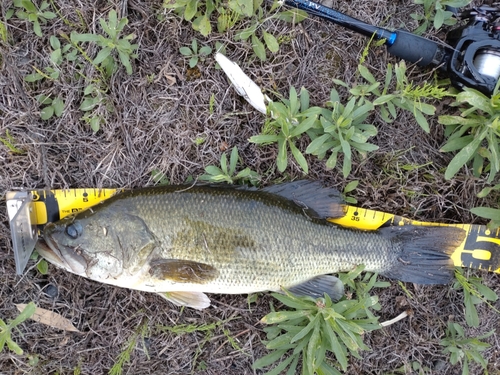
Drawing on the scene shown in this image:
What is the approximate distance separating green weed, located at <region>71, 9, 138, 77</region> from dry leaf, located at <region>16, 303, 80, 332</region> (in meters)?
2.01

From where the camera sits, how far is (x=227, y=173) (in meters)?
3.10

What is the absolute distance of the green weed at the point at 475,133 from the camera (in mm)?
2828

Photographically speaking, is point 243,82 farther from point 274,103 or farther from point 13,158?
point 13,158

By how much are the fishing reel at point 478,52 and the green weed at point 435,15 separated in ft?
0.42

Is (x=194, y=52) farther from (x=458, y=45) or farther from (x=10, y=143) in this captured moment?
(x=458, y=45)

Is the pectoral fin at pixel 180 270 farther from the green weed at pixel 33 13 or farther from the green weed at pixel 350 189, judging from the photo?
the green weed at pixel 33 13

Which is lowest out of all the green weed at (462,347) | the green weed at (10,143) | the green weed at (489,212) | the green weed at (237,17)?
the green weed at (462,347)

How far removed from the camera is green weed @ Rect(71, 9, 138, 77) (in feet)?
9.40

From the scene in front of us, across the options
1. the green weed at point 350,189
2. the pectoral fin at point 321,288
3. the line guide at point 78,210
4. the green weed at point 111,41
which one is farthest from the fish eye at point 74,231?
the green weed at point 350,189

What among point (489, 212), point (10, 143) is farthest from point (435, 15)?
point (10, 143)

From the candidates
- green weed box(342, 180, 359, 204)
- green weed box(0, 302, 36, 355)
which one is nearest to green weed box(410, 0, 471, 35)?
green weed box(342, 180, 359, 204)

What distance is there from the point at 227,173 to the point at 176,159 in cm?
44

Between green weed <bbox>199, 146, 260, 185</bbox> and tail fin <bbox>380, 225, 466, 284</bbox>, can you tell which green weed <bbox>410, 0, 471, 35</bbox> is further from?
green weed <bbox>199, 146, 260, 185</bbox>

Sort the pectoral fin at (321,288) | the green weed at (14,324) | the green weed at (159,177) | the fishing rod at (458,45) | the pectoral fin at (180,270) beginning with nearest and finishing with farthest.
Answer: the green weed at (14,324), the pectoral fin at (180,270), the fishing rod at (458,45), the pectoral fin at (321,288), the green weed at (159,177)
